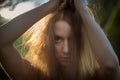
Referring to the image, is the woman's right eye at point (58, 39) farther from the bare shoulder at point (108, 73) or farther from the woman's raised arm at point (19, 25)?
the bare shoulder at point (108, 73)

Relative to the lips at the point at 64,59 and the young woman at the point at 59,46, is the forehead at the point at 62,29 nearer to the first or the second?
the young woman at the point at 59,46

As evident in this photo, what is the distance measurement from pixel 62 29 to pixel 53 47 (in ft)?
0.33

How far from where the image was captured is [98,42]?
2119 millimetres

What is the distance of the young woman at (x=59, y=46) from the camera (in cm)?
212

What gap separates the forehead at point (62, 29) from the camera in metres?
2.18

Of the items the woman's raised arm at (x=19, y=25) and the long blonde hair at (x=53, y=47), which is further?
the long blonde hair at (x=53, y=47)

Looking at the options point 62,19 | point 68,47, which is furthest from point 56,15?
point 68,47

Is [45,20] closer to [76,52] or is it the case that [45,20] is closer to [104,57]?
[76,52]

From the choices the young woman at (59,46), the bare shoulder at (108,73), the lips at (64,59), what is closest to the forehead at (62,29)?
the young woman at (59,46)

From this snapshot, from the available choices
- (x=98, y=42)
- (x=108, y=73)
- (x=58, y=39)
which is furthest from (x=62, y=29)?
(x=108, y=73)

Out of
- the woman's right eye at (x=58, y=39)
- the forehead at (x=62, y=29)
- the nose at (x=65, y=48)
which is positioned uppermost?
the forehead at (x=62, y=29)

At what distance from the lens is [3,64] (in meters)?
Result: 2.15

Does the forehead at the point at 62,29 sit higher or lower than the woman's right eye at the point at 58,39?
higher

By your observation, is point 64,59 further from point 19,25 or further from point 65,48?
point 19,25
